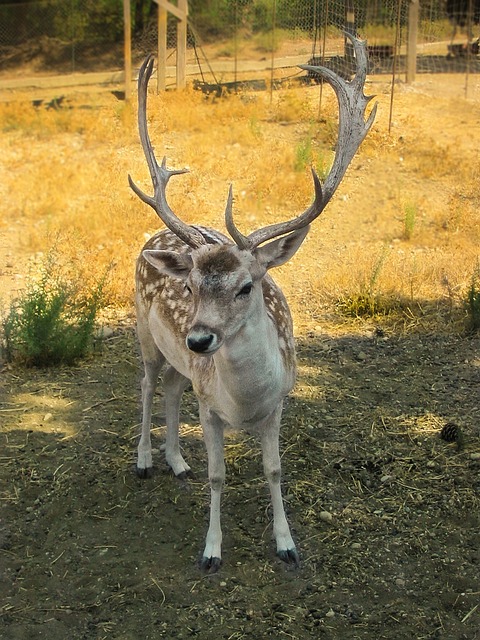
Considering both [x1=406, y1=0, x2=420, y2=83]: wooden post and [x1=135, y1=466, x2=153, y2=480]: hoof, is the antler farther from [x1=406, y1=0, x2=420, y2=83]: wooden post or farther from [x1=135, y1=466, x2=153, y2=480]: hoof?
[x1=406, y1=0, x2=420, y2=83]: wooden post

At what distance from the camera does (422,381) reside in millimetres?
6492

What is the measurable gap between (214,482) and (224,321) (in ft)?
3.86

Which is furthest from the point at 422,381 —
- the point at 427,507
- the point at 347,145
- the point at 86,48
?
the point at 86,48

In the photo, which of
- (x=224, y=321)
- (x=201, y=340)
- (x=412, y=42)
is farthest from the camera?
(x=412, y=42)

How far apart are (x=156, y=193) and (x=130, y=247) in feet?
15.2

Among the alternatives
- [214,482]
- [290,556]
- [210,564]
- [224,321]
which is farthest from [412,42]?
[224,321]

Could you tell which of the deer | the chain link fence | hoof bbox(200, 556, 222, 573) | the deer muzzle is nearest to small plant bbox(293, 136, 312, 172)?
the chain link fence

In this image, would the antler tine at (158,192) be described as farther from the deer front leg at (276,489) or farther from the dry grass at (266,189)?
the dry grass at (266,189)

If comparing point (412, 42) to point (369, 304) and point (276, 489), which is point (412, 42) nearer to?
point (369, 304)

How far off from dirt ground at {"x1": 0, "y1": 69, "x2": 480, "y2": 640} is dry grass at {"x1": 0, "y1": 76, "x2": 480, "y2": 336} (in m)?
1.25

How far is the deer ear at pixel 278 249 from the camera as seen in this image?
4.02 meters

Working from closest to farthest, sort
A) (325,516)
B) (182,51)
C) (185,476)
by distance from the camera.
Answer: (325,516) → (185,476) → (182,51)

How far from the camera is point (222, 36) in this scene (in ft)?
61.0

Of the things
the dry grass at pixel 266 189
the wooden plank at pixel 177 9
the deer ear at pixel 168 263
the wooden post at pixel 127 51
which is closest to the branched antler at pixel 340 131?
the deer ear at pixel 168 263
